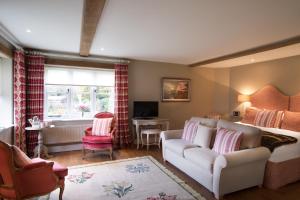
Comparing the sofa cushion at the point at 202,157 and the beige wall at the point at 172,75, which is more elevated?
the beige wall at the point at 172,75

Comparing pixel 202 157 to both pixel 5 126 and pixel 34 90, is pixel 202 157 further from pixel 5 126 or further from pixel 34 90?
pixel 34 90

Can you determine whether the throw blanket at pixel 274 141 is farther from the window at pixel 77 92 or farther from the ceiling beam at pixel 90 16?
the window at pixel 77 92

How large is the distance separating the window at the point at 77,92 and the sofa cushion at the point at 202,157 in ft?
9.04

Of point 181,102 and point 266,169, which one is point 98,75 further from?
point 266,169

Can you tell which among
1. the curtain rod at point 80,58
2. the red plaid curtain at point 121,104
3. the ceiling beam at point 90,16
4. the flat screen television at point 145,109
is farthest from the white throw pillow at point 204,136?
the curtain rod at point 80,58

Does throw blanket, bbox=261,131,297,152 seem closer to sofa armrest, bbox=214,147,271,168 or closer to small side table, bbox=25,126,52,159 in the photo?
sofa armrest, bbox=214,147,271,168

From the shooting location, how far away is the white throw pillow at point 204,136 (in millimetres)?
3191

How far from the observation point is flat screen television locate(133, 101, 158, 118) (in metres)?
5.04

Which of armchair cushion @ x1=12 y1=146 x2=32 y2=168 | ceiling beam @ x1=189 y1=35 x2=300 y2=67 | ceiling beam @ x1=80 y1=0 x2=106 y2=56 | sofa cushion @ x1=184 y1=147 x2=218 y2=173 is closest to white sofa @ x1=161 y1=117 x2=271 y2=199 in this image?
sofa cushion @ x1=184 y1=147 x2=218 y2=173

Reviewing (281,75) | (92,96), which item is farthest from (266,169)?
(92,96)

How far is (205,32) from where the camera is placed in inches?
117

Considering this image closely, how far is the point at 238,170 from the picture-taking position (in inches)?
101

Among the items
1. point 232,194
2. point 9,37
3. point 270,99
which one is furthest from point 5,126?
point 270,99

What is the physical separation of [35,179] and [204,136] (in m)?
2.51
